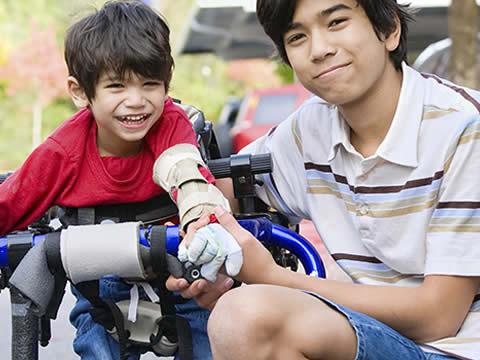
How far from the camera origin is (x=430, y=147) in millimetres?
2389

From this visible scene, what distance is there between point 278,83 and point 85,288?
27.9 metres

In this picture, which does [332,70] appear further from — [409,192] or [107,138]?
[107,138]

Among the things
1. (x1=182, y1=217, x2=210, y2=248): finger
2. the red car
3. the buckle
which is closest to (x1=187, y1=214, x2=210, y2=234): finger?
(x1=182, y1=217, x2=210, y2=248): finger

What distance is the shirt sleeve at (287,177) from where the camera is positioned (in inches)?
109

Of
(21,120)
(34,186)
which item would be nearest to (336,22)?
(34,186)

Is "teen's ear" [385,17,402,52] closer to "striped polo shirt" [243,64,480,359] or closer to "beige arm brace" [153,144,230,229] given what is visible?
"striped polo shirt" [243,64,480,359]

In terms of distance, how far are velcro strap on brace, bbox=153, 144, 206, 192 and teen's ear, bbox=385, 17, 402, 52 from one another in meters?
0.61

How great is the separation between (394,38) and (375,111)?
222 millimetres

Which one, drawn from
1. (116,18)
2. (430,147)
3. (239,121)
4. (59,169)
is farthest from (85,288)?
(239,121)

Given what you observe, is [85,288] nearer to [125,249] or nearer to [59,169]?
[125,249]

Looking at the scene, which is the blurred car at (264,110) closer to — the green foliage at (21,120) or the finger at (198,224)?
the finger at (198,224)

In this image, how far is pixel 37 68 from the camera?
2275 centimetres

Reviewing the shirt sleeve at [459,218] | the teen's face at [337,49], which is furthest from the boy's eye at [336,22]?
the shirt sleeve at [459,218]

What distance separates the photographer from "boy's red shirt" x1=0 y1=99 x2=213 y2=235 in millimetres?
2451
